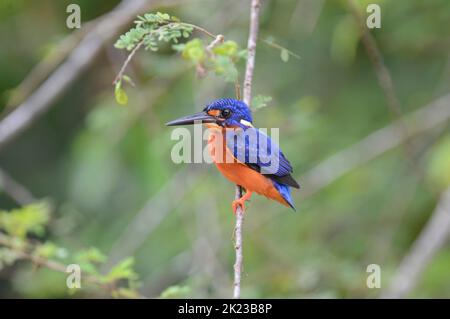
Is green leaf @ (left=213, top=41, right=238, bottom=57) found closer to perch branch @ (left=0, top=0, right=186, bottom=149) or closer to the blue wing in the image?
the blue wing

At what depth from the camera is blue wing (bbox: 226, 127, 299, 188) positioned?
3.56 m

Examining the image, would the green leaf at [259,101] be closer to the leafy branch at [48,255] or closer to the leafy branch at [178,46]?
the leafy branch at [178,46]

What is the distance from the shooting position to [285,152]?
5156 millimetres

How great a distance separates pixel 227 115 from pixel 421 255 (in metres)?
1.93

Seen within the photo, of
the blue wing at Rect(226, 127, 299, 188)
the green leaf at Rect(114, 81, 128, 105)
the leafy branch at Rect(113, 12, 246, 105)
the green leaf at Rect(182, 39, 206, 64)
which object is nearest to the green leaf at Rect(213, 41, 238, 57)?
the leafy branch at Rect(113, 12, 246, 105)

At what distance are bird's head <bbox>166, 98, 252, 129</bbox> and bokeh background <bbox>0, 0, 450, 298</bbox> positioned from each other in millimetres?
1180

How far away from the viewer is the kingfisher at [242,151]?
355 centimetres

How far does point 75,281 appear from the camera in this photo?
354 centimetres

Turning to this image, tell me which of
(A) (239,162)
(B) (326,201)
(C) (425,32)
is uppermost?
(C) (425,32)

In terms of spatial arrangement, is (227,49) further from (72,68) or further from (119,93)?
(72,68)

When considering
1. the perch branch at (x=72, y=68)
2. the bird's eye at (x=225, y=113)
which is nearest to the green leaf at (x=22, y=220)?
the perch branch at (x=72, y=68)

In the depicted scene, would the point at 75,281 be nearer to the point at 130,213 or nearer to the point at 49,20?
the point at 130,213

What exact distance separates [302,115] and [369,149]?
2.66ft
